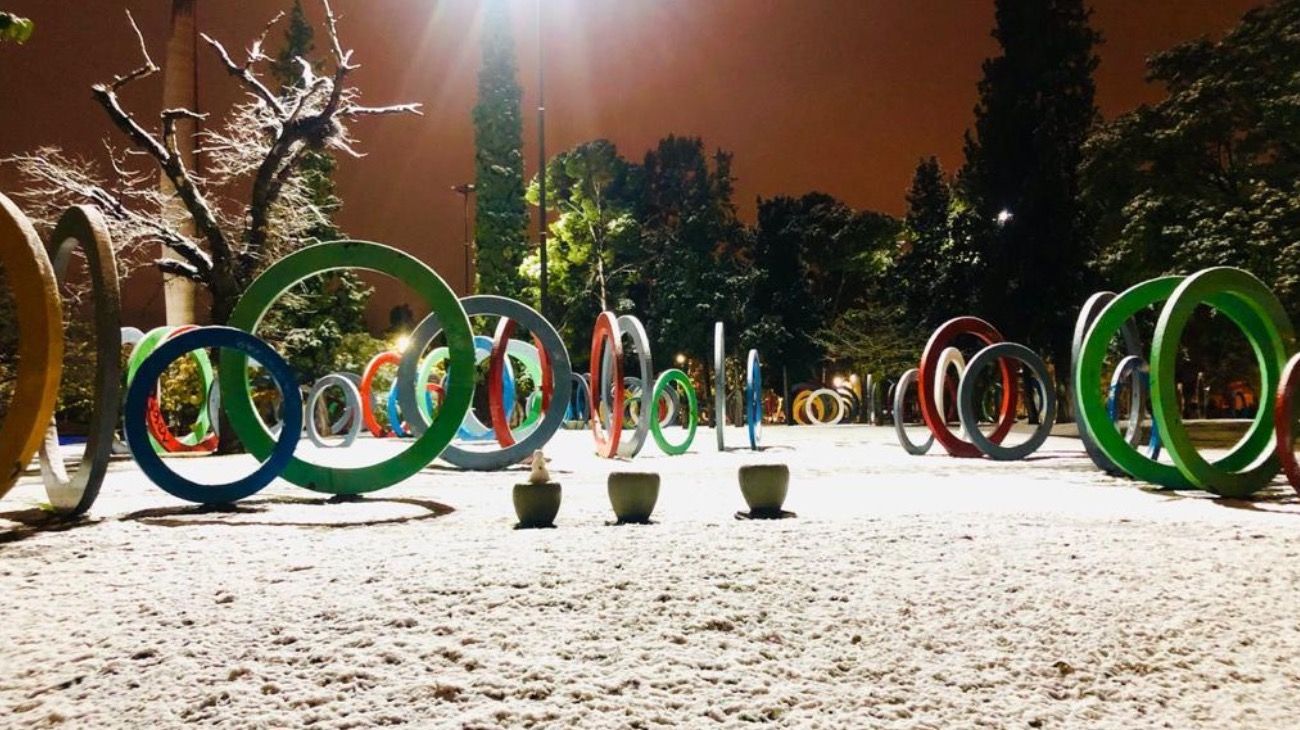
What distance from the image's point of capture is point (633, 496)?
6461 millimetres

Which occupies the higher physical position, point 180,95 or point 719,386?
point 180,95

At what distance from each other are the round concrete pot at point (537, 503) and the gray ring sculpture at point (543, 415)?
5.00 meters

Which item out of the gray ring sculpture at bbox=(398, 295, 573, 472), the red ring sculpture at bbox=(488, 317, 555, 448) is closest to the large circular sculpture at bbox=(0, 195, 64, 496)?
the gray ring sculpture at bbox=(398, 295, 573, 472)

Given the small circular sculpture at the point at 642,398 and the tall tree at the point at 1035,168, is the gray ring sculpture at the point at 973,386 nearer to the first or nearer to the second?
the small circular sculpture at the point at 642,398

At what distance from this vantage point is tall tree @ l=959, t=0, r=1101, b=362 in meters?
27.1

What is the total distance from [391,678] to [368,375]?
16.6 metres

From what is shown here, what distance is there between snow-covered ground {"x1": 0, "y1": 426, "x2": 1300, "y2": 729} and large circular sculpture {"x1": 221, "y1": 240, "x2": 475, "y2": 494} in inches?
80.4

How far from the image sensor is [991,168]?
28.8m

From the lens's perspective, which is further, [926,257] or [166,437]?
[926,257]

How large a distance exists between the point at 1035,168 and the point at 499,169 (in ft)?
68.6

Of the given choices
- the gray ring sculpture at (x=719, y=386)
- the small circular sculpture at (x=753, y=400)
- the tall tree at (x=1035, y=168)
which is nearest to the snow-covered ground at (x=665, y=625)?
the gray ring sculpture at (x=719, y=386)

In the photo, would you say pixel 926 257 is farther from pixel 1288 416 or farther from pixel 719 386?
pixel 1288 416

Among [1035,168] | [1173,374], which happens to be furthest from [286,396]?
[1035,168]

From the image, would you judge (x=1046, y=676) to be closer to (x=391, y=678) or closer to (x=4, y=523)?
(x=391, y=678)
